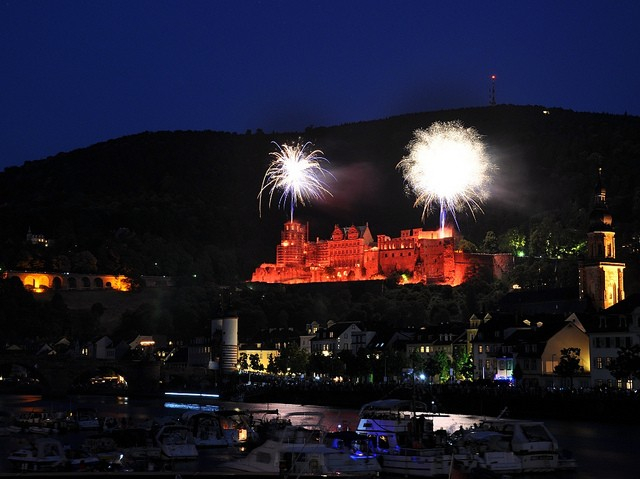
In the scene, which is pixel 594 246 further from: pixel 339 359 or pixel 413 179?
pixel 339 359

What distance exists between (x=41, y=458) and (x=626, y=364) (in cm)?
4088

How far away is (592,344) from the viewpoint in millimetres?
83938

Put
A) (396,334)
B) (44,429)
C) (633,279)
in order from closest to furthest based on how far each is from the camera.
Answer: (44,429) → (396,334) → (633,279)

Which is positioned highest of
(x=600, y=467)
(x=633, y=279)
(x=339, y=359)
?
(x=633, y=279)

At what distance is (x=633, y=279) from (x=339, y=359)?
4716 centimetres

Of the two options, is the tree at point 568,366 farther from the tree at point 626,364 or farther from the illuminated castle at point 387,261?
the illuminated castle at point 387,261

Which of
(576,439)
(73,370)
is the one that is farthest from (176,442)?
(73,370)

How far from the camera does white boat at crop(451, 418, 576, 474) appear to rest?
4922 centimetres

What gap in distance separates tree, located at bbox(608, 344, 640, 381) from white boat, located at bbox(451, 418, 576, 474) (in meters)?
24.6

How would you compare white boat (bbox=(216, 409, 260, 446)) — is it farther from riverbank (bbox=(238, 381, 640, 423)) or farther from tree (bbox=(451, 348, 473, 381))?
tree (bbox=(451, 348, 473, 381))

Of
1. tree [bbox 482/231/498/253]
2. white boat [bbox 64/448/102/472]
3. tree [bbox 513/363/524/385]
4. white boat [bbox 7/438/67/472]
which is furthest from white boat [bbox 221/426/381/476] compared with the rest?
tree [bbox 482/231/498/253]

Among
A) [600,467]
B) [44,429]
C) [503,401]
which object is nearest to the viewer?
[600,467]

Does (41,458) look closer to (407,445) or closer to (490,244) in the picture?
(407,445)

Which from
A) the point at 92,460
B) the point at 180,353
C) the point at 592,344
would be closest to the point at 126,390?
the point at 180,353
